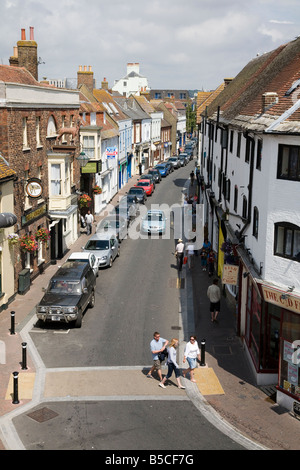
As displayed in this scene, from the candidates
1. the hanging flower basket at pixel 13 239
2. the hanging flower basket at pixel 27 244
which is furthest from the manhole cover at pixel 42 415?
the hanging flower basket at pixel 27 244

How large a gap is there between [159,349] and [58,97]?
19.3 metres

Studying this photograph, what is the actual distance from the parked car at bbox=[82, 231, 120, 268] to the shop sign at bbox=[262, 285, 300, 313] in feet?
50.5

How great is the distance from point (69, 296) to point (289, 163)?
10.6 m

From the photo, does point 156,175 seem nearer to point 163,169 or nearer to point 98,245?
point 163,169

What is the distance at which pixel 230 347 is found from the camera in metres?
19.3

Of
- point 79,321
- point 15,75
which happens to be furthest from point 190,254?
point 15,75

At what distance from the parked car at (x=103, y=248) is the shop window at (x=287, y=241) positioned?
51.3 ft

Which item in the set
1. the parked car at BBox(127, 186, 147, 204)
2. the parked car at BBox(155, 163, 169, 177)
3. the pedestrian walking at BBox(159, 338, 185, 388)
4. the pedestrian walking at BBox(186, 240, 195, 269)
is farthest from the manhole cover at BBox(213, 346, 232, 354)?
the parked car at BBox(155, 163, 169, 177)

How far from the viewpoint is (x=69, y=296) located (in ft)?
70.0

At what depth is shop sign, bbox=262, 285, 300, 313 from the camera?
47.4ft

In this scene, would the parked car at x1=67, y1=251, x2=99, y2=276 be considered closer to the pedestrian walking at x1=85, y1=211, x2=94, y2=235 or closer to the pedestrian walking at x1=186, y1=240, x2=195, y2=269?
the pedestrian walking at x1=186, y1=240, x2=195, y2=269
